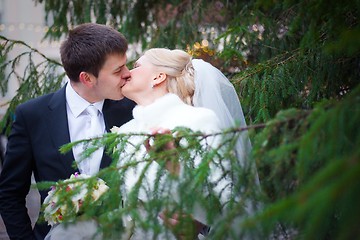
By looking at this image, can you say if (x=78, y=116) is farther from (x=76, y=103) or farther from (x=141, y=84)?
(x=141, y=84)

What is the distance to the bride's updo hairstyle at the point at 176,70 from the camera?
3.35 m

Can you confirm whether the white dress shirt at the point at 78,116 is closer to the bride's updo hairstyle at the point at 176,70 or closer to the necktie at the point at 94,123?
the necktie at the point at 94,123

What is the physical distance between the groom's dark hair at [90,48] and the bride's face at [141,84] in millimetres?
229

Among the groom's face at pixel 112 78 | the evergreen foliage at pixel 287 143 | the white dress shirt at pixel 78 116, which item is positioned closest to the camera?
the evergreen foliage at pixel 287 143

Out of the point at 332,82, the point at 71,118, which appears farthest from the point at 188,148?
Result: the point at 332,82

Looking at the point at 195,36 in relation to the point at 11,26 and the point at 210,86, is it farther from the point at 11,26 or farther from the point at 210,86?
the point at 11,26

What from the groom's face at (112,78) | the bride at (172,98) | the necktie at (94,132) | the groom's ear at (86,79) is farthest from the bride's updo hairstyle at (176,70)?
the necktie at (94,132)

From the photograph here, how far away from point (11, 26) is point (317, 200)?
74.1 feet

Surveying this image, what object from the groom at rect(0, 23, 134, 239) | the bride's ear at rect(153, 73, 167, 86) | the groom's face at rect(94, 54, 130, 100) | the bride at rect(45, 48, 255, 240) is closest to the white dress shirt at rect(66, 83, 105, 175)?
the groom at rect(0, 23, 134, 239)

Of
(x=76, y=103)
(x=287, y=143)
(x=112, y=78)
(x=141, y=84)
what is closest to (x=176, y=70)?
(x=141, y=84)

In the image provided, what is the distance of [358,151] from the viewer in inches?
55.2

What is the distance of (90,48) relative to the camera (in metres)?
3.51

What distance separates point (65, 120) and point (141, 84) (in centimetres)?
51

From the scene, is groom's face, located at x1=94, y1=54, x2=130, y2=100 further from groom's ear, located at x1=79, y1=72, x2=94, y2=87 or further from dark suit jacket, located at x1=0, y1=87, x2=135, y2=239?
dark suit jacket, located at x1=0, y1=87, x2=135, y2=239
